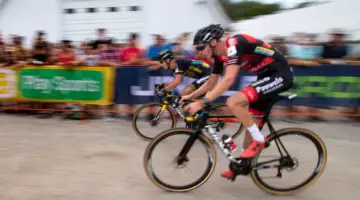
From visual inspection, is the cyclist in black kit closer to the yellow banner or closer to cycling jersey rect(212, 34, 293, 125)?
the yellow banner

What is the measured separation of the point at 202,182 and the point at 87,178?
4.86ft

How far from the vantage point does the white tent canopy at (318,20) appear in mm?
14562

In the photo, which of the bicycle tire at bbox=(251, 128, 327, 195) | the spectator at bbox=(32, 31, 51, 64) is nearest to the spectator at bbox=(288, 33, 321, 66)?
the bicycle tire at bbox=(251, 128, 327, 195)

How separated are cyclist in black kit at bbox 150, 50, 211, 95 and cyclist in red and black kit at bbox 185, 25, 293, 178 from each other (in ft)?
7.01

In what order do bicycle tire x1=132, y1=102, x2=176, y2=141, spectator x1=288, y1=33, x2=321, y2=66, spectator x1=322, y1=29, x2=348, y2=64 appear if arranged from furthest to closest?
spectator x1=322, y1=29, x2=348, y2=64 < spectator x1=288, y1=33, x2=321, y2=66 < bicycle tire x1=132, y1=102, x2=176, y2=141

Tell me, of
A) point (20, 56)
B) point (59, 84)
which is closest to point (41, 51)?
point (20, 56)

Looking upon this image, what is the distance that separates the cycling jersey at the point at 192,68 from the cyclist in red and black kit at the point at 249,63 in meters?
2.15

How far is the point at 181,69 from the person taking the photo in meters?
5.63

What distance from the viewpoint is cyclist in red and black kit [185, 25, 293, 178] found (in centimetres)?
322

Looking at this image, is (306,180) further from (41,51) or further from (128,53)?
(41,51)

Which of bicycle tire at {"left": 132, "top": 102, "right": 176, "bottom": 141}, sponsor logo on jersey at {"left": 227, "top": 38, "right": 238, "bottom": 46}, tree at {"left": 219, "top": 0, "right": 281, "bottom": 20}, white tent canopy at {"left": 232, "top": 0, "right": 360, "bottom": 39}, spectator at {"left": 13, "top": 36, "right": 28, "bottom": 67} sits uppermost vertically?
tree at {"left": 219, "top": 0, "right": 281, "bottom": 20}

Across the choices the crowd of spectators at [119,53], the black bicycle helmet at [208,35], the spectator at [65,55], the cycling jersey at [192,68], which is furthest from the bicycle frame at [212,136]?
the spectator at [65,55]

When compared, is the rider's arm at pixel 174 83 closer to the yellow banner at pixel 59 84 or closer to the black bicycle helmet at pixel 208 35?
the yellow banner at pixel 59 84

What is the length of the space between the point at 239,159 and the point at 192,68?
8.23 feet
